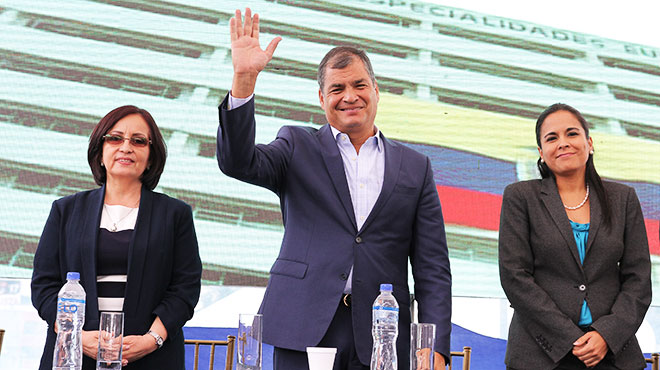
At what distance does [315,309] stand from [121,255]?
685 mm

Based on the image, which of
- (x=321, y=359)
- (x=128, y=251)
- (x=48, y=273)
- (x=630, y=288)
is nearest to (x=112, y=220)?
(x=128, y=251)

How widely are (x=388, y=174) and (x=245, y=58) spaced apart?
53 cm

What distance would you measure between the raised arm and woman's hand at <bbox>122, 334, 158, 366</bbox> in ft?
2.56

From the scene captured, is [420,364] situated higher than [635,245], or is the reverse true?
[635,245]

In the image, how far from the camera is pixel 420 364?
155 centimetres

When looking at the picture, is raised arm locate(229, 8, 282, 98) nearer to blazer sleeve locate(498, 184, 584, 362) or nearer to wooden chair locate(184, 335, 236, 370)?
blazer sleeve locate(498, 184, 584, 362)

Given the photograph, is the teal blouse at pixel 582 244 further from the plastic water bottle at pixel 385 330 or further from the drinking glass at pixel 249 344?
the drinking glass at pixel 249 344

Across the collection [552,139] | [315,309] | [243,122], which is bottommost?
[315,309]

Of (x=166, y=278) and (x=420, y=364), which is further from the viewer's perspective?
(x=166, y=278)

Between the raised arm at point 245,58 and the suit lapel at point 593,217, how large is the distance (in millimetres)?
1203

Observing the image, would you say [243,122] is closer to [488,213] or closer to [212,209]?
[212,209]

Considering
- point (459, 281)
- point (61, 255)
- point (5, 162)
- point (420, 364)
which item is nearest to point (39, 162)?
point (5, 162)

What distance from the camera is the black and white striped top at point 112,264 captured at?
2.04 meters

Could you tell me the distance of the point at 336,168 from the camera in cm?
193
